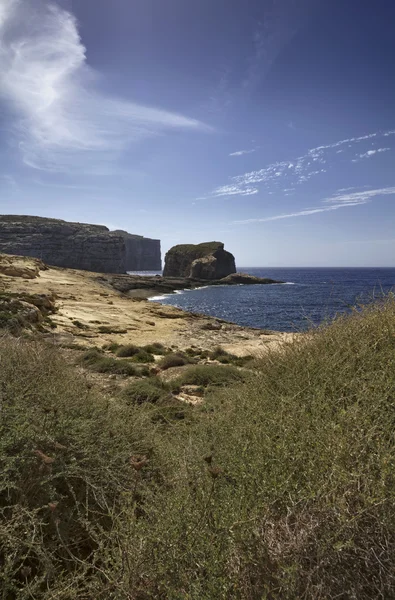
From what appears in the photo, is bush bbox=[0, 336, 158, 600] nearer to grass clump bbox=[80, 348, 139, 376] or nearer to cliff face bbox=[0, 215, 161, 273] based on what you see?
grass clump bbox=[80, 348, 139, 376]

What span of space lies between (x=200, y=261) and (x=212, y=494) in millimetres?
99049

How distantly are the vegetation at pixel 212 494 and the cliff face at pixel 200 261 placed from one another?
9498 cm

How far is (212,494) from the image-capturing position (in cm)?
281

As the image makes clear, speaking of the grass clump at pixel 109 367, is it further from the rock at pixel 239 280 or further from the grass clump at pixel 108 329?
the rock at pixel 239 280

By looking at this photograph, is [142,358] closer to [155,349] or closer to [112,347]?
[155,349]

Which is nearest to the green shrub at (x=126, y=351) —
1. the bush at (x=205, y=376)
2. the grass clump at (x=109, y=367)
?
the grass clump at (x=109, y=367)

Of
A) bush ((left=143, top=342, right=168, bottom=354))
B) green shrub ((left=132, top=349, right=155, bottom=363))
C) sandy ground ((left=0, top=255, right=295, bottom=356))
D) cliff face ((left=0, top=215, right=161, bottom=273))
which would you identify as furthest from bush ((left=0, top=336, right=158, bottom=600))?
cliff face ((left=0, top=215, right=161, bottom=273))

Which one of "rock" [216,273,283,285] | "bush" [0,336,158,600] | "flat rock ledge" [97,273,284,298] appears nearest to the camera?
"bush" [0,336,158,600]

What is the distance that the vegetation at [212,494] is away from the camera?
6.89ft

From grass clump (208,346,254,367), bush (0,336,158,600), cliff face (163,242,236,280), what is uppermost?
cliff face (163,242,236,280)

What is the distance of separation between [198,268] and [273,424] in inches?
3821

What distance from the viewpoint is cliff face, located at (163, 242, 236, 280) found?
327 ft

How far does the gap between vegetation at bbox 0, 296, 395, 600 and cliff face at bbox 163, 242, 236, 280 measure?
312 ft

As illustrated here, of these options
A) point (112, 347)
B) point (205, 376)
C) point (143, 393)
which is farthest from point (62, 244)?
point (143, 393)
